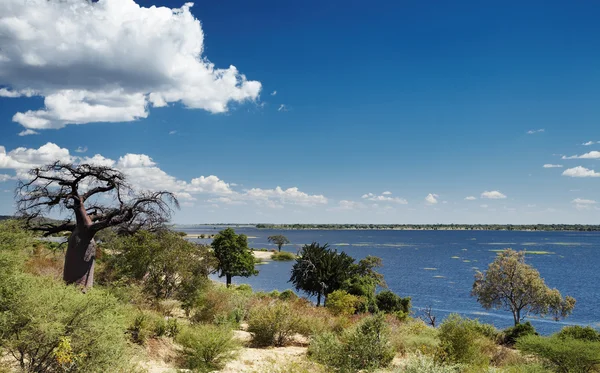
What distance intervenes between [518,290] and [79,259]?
4121 centimetres

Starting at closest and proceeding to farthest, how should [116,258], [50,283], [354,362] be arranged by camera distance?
[50,283] < [354,362] < [116,258]

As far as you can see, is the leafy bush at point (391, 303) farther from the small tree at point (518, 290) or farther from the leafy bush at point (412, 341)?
the leafy bush at point (412, 341)

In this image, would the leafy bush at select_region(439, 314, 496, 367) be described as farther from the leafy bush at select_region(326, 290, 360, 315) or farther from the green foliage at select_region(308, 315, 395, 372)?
the leafy bush at select_region(326, 290, 360, 315)

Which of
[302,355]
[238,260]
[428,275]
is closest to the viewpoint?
[302,355]

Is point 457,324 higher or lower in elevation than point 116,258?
lower

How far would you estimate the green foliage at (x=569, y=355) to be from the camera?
17.3 metres

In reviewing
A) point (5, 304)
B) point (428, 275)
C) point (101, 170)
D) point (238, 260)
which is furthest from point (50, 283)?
point (428, 275)

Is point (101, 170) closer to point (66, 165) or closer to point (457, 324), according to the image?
point (66, 165)

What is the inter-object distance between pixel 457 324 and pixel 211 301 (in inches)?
457

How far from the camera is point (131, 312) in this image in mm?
14734

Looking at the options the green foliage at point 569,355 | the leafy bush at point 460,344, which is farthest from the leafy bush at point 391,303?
the leafy bush at point 460,344

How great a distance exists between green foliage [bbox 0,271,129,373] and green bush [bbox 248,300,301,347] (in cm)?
941

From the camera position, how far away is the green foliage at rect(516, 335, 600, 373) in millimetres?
17312

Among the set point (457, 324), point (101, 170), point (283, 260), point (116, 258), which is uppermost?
point (101, 170)
